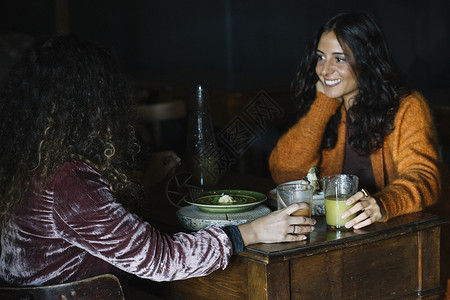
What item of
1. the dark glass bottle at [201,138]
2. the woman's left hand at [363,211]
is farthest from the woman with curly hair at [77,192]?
the dark glass bottle at [201,138]

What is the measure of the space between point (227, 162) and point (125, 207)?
67 centimetres

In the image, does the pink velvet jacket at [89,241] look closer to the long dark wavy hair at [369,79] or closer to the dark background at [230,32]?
the long dark wavy hair at [369,79]

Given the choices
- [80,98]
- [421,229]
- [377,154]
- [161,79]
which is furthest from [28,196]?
[161,79]

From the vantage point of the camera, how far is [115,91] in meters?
1.57

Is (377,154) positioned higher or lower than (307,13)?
lower

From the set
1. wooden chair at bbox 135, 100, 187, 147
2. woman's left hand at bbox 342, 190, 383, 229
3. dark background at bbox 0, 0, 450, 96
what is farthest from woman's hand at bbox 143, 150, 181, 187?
dark background at bbox 0, 0, 450, 96

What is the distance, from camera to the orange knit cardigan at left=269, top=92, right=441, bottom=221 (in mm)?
1764

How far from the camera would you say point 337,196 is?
162 centimetres

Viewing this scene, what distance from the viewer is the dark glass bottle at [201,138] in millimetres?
1996

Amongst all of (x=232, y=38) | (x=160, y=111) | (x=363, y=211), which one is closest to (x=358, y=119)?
(x=363, y=211)

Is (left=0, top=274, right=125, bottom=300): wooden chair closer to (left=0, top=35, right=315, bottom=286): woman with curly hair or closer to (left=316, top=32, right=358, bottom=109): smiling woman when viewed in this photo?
(left=0, top=35, right=315, bottom=286): woman with curly hair

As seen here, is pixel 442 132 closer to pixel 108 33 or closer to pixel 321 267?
pixel 321 267

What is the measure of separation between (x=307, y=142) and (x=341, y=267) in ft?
2.76

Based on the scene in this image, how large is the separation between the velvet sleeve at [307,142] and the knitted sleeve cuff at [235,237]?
0.78 meters
